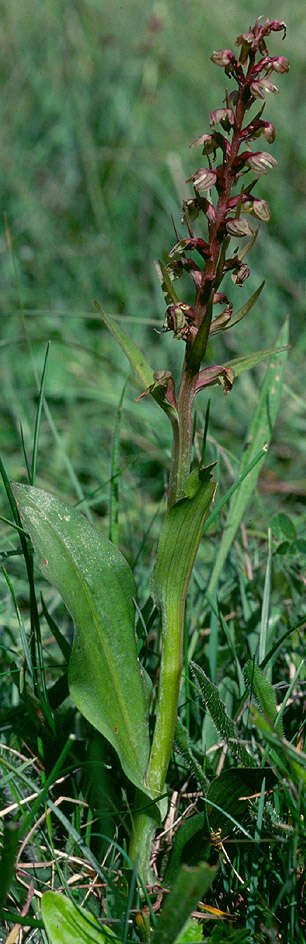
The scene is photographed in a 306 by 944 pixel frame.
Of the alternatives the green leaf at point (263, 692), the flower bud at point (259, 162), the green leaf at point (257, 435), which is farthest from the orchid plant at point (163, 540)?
the green leaf at point (257, 435)

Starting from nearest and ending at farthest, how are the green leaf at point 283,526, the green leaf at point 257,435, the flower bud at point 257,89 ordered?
the flower bud at point 257,89 → the green leaf at point 257,435 → the green leaf at point 283,526

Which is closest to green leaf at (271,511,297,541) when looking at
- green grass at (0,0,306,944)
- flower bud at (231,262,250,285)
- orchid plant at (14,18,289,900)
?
green grass at (0,0,306,944)

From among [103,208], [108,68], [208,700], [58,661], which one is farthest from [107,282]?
[208,700]

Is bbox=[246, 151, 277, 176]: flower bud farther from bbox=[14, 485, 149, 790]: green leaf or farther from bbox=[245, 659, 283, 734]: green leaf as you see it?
bbox=[245, 659, 283, 734]: green leaf

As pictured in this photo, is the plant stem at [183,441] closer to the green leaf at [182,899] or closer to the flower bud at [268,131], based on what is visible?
the flower bud at [268,131]

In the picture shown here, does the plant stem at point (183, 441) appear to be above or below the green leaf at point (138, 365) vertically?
below

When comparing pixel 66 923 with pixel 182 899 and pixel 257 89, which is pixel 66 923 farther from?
pixel 257 89

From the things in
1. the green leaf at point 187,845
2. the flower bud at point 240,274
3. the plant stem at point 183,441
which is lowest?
the green leaf at point 187,845

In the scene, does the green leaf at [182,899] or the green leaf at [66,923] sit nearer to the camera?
the green leaf at [182,899]
